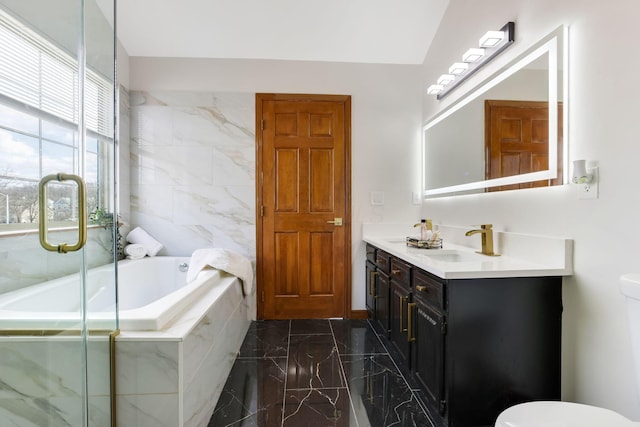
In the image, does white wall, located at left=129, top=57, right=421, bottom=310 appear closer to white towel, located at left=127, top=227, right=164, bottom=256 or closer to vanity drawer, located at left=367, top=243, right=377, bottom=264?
vanity drawer, located at left=367, top=243, right=377, bottom=264

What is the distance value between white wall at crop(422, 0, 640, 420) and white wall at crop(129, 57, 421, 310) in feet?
5.00

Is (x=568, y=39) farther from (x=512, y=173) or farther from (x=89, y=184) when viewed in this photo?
(x=89, y=184)

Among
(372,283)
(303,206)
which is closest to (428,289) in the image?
(372,283)

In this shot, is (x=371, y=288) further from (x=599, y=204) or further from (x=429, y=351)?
(x=599, y=204)

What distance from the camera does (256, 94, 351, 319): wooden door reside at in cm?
321

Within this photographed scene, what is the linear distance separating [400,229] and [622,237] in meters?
2.02

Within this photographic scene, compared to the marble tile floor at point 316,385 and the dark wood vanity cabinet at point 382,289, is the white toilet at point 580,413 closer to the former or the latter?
the marble tile floor at point 316,385

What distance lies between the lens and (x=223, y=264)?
2.59 meters

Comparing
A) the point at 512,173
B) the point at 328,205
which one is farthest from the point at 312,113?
the point at 512,173

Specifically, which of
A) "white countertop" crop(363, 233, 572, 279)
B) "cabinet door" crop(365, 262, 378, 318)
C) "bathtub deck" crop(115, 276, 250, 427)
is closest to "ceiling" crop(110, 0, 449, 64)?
"cabinet door" crop(365, 262, 378, 318)

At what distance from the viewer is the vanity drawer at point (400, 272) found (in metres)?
2.03

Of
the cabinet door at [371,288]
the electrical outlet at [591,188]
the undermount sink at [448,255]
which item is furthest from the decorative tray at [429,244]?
the electrical outlet at [591,188]

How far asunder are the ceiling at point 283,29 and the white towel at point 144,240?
5.36 ft

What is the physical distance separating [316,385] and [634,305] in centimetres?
160
